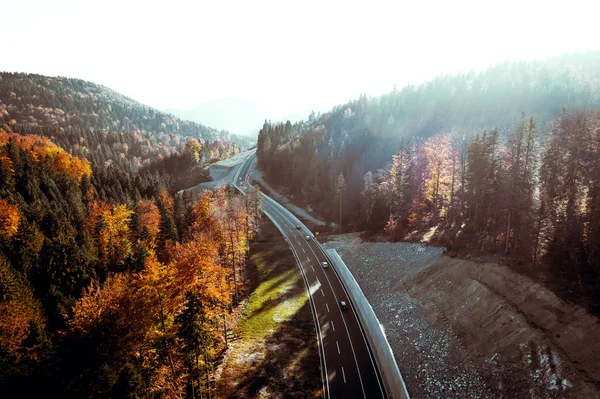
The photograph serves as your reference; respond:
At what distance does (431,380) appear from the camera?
90.5ft

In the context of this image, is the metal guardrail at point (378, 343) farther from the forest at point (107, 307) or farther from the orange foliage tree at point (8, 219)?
the orange foliage tree at point (8, 219)

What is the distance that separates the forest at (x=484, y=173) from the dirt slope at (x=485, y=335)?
2.72m

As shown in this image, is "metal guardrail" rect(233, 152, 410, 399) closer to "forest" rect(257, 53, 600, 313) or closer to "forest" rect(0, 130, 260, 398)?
"forest" rect(257, 53, 600, 313)

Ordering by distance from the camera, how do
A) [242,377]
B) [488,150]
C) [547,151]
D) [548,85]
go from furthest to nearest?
1. [548,85]
2. [488,150]
3. [547,151]
4. [242,377]

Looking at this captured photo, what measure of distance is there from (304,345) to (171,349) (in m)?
15.4

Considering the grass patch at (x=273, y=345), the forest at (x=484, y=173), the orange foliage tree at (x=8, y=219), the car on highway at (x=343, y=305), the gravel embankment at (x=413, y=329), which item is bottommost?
the grass patch at (x=273, y=345)

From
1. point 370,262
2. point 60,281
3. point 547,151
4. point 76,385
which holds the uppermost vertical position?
point 547,151

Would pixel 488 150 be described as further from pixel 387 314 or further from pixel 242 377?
pixel 242 377

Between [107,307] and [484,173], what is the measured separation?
5515 cm

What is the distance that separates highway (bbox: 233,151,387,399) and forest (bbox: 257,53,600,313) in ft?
52.8

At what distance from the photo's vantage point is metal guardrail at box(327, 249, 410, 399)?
92.9 feet

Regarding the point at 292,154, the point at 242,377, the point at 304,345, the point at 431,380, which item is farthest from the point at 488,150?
the point at 292,154

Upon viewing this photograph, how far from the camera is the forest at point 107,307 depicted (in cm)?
2903

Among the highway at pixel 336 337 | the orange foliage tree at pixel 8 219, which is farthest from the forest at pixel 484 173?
the orange foliage tree at pixel 8 219
